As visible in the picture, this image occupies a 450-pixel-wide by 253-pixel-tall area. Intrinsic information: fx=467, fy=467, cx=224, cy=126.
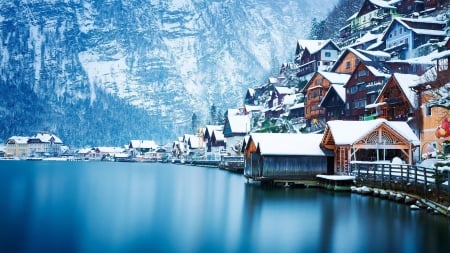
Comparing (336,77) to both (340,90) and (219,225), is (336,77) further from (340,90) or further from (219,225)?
(219,225)

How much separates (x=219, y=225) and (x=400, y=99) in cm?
2772

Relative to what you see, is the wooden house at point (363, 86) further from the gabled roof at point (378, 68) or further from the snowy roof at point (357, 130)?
the snowy roof at point (357, 130)

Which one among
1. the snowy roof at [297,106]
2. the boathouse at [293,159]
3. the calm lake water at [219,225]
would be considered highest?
the snowy roof at [297,106]

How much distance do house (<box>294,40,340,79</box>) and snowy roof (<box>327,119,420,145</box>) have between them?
41454 millimetres

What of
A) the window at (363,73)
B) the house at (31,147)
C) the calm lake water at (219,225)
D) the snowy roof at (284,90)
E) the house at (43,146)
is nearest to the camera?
the calm lake water at (219,225)

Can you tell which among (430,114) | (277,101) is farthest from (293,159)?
(277,101)

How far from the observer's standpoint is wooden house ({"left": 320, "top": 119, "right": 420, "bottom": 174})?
115ft

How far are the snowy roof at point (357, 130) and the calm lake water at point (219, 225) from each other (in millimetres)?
5532

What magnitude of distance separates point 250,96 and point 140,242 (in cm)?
9232

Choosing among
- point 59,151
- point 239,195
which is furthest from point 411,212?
point 59,151

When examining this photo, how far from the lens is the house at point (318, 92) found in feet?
199

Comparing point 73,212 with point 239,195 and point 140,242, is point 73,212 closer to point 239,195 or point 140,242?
point 140,242

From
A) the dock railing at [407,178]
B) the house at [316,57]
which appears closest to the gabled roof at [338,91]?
the house at [316,57]

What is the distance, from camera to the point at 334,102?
5831 cm
